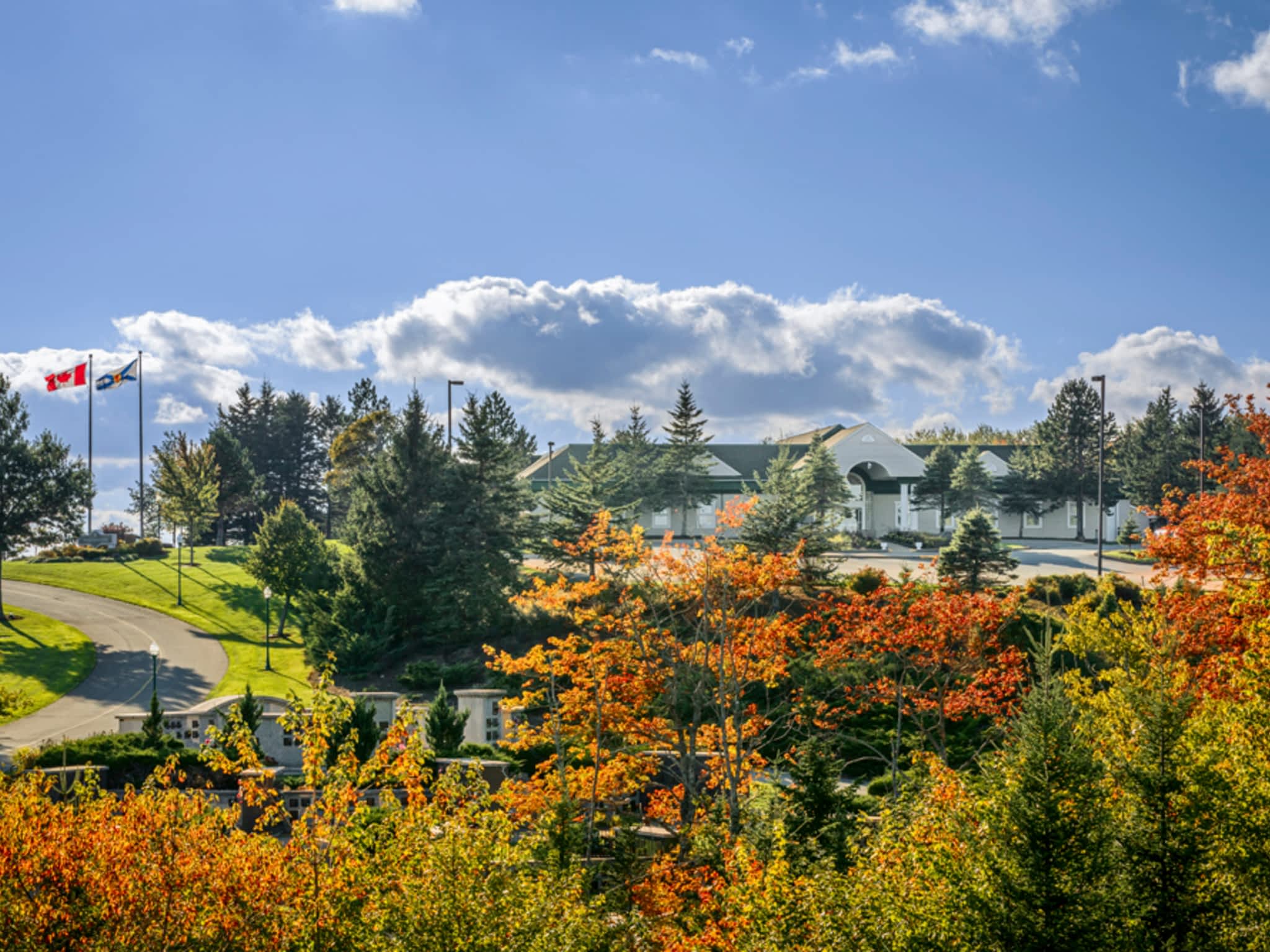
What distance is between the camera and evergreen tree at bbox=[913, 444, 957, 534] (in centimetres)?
6159

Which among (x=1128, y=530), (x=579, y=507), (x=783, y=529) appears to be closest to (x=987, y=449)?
(x=1128, y=530)

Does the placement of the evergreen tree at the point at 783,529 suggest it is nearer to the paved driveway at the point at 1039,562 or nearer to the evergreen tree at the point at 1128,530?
the paved driveway at the point at 1039,562

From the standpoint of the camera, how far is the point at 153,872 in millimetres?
8789

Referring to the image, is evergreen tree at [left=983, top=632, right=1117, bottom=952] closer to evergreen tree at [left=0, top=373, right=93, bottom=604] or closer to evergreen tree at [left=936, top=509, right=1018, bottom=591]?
evergreen tree at [left=936, top=509, right=1018, bottom=591]

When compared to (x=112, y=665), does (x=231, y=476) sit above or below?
above

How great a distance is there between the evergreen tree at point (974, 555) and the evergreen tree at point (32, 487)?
3782 cm

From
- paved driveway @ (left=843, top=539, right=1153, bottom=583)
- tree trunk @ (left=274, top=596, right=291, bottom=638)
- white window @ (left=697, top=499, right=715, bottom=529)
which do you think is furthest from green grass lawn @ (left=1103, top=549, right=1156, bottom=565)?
tree trunk @ (left=274, top=596, right=291, bottom=638)

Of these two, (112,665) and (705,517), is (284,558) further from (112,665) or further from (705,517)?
(705,517)

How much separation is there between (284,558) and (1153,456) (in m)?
59.0

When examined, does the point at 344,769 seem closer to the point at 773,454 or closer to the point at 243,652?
the point at 243,652

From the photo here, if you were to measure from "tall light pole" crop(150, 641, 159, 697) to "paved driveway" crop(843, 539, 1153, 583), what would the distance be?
29211mm

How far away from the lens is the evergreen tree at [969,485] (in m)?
59.9

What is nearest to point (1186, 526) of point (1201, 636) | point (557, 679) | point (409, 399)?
point (1201, 636)

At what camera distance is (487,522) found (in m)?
34.5
